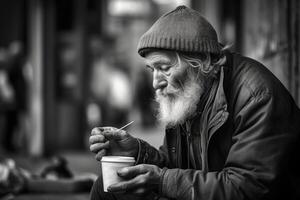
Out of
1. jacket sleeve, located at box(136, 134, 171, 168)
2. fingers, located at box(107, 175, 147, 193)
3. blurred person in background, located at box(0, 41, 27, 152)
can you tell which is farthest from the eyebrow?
blurred person in background, located at box(0, 41, 27, 152)

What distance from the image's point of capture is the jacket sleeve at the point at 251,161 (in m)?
2.19

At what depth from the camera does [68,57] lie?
995 cm

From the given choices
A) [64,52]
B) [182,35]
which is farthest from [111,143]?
[64,52]

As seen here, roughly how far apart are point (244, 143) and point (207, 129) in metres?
0.24

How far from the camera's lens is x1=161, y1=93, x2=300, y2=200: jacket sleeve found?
2.19m

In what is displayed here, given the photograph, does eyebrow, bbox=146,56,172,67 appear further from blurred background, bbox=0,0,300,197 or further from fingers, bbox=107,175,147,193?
blurred background, bbox=0,0,300,197

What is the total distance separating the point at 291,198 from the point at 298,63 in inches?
64.6

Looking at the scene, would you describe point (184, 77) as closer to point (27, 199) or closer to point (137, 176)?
point (137, 176)

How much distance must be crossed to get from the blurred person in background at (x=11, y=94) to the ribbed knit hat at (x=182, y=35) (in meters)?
6.71

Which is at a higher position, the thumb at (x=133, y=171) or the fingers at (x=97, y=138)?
the fingers at (x=97, y=138)

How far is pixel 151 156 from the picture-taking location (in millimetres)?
2863

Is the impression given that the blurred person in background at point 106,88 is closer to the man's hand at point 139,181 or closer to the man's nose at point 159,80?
the man's nose at point 159,80

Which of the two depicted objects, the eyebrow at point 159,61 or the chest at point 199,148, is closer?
the chest at point 199,148

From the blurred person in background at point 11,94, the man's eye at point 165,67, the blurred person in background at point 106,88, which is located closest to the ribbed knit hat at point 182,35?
the man's eye at point 165,67
